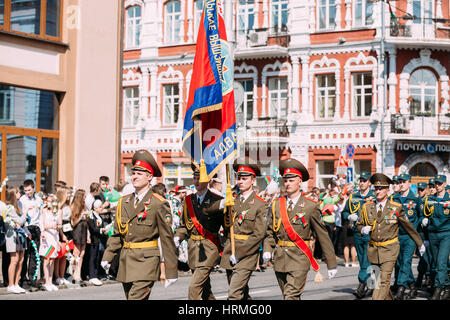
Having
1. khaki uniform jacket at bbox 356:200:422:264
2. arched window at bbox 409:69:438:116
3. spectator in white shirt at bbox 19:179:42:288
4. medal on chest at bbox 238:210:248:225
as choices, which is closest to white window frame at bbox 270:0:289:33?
arched window at bbox 409:69:438:116

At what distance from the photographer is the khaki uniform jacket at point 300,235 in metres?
9.91

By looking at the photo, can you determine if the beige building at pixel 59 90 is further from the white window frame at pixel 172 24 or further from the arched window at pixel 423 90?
the white window frame at pixel 172 24

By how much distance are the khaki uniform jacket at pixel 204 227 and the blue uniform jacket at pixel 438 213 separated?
5.72 m

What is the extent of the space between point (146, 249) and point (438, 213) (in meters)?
7.59

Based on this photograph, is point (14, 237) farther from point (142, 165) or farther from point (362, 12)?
point (362, 12)

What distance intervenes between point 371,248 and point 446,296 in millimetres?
2975

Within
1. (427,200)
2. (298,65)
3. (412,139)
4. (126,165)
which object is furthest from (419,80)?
(427,200)

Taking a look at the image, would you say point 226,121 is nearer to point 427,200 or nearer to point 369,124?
point 427,200

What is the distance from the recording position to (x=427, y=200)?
15.3 metres

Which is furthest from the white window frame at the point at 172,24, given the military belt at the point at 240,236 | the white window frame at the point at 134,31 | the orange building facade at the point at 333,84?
the military belt at the point at 240,236

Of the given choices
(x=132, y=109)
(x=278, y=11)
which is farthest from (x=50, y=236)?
(x=132, y=109)

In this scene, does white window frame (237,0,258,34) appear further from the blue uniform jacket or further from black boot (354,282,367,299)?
black boot (354,282,367,299)

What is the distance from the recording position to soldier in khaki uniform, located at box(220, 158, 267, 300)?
34.8 feet

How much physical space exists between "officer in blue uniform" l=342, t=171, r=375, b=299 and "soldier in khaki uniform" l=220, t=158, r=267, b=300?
3.57m
